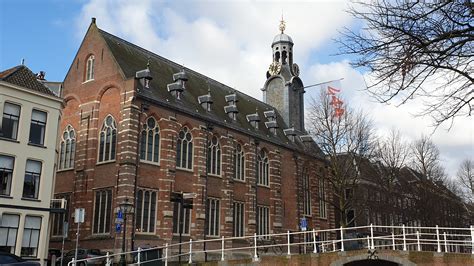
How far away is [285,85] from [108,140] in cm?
2544

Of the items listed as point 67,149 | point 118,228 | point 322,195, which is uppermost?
point 67,149

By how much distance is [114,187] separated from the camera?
2978cm

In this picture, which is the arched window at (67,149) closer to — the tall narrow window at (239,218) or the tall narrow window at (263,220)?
the tall narrow window at (239,218)

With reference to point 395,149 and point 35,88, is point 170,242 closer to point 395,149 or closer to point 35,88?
point 35,88

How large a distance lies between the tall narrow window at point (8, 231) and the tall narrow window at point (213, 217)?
13884mm

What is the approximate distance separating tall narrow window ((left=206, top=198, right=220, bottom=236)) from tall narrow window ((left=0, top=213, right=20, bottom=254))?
13.9 meters

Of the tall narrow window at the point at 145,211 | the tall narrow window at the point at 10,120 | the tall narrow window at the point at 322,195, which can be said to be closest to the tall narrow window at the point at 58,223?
the tall narrow window at the point at 145,211

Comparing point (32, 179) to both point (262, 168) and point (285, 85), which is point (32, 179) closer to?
point (262, 168)

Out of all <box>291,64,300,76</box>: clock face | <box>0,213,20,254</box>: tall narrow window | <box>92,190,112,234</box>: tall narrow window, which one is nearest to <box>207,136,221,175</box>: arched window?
<box>92,190,112,234</box>: tall narrow window

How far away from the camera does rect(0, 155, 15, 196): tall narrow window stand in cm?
2405

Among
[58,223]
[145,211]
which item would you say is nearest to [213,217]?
[145,211]

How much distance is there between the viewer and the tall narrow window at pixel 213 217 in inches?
1377

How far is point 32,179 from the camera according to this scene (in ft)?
83.8

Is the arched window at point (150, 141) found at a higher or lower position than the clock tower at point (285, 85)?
lower
